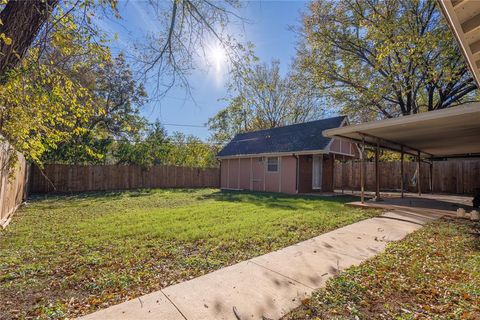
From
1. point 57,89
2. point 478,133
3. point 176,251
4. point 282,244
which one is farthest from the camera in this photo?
point 478,133

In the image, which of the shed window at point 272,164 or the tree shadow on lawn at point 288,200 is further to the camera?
the shed window at point 272,164

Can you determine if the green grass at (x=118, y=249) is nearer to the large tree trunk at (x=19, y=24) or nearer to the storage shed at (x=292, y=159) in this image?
the large tree trunk at (x=19, y=24)

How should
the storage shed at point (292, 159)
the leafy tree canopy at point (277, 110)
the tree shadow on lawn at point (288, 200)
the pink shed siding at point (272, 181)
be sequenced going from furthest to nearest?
1. the leafy tree canopy at point (277, 110)
2. the pink shed siding at point (272, 181)
3. the storage shed at point (292, 159)
4. the tree shadow on lawn at point (288, 200)

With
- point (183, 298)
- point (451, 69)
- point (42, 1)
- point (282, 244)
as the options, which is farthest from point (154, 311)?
point (451, 69)

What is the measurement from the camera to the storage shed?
14.0 meters

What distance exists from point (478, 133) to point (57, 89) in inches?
478

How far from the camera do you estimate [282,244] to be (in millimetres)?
4461

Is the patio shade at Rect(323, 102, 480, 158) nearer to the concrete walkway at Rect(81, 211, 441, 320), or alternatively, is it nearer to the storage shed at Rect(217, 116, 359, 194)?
the concrete walkway at Rect(81, 211, 441, 320)

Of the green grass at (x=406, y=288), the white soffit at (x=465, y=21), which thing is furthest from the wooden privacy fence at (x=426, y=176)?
the white soffit at (x=465, y=21)

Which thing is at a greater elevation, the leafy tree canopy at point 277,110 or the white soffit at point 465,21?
the leafy tree canopy at point 277,110

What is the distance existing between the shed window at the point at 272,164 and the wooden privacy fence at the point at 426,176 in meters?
4.10

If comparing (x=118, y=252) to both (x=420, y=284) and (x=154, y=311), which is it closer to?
(x=154, y=311)

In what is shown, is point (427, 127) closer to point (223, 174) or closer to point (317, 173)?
point (317, 173)

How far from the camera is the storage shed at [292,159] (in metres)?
14.0
